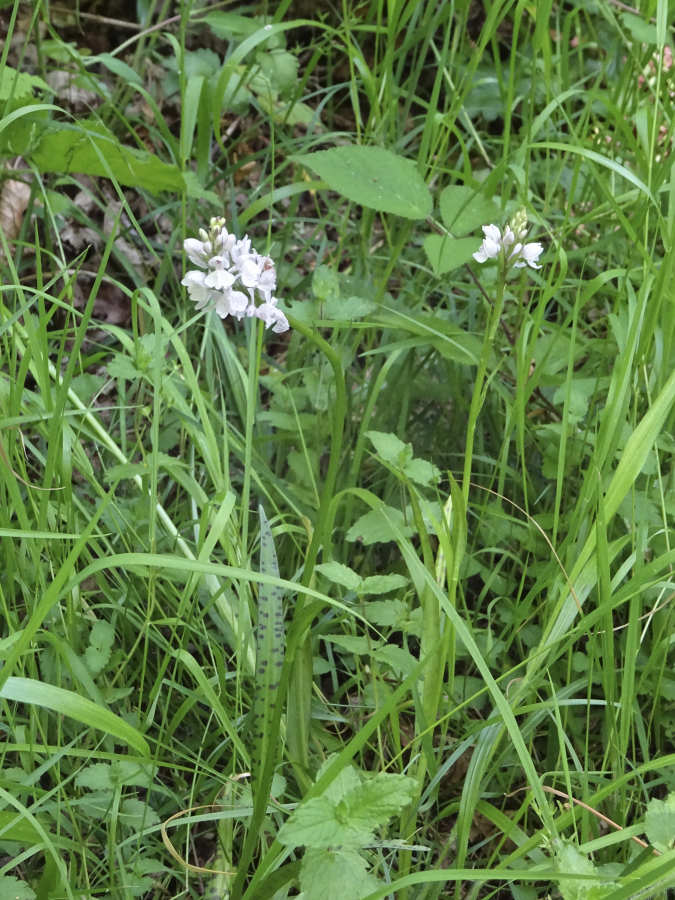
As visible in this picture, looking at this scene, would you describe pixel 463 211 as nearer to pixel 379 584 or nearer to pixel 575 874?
pixel 379 584

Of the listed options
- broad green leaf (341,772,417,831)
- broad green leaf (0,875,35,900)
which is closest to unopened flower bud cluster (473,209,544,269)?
broad green leaf (341,772,417,831)

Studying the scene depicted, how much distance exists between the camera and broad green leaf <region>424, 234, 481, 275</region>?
1536mm

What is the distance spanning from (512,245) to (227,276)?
0.41m

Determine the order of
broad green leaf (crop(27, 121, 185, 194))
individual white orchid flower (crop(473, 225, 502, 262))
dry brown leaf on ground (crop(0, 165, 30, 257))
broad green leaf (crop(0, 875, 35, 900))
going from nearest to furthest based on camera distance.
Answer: broad green leaf (crop(0, 875, 35, 900)) < individual white orchid flower (crop(473, 225, 502, 262)) < broad green leaf (crop(27, 121, 185, 194)) < dry brown leaf on ground (crop(0, 165, 30, 257))

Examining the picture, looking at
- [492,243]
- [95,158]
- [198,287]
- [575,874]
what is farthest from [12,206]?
[575,874]

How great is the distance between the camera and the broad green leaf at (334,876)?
86 centimetres

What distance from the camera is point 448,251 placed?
1.58 m

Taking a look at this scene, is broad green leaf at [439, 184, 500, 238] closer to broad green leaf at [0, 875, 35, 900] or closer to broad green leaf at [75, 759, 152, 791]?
broad green leaf at [75, 759, 152, 791]

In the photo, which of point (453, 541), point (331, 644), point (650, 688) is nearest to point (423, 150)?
point (453, 541)

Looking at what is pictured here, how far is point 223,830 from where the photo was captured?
1109 millimetres

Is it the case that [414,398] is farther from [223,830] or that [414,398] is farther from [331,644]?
[223,830]

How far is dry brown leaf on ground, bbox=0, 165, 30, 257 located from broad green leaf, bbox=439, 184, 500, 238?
132cm

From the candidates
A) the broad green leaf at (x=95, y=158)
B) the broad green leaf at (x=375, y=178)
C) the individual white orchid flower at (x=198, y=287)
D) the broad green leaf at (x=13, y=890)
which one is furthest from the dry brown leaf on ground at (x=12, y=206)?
the broad green leaf at (x=13, y=890)

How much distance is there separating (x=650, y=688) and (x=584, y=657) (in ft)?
0.48
